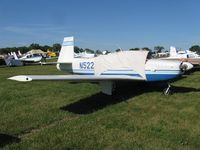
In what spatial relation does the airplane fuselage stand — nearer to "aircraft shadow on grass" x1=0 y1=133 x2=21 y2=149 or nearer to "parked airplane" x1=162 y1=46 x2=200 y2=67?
"aircraft shadow on grass" x1=0 y1=133 x2=21 y2=149

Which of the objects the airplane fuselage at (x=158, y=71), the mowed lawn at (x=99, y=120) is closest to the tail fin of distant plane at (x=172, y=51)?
the mowed lawn at (x=99, y=120)

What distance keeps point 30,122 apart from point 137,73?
4586 millimetres

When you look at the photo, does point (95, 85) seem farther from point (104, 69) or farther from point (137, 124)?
point (137, 124)

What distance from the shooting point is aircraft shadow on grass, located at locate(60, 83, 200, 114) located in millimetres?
7996

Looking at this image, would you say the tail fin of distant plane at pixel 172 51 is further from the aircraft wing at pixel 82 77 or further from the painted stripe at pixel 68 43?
the aircraft wing at pixel 82 77

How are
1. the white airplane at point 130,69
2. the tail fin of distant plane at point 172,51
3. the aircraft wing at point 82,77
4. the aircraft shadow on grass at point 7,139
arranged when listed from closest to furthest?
the aircraft shadow on grass at point 7,139, the aircraft wing at point 82,77, the white airplane at point 130,69, the tail fin of distant plane at point 172,51

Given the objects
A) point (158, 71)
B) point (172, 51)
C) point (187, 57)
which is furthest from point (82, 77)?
point (172, 51)

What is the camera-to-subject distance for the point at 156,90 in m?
11.0

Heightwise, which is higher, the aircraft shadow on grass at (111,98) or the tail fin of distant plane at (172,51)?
the tail fin of distant plane at (172,51)

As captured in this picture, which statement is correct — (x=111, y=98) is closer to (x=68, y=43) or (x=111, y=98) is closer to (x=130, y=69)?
(x=130, y=69)

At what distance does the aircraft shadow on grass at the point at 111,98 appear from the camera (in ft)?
26.2

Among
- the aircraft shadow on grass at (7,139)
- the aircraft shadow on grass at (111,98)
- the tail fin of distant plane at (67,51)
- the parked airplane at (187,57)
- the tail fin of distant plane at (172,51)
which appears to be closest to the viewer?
the aircraft shadow on grass at (7,139)

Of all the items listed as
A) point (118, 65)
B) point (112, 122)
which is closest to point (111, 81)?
point (118, 65)

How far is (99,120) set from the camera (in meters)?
6.67
